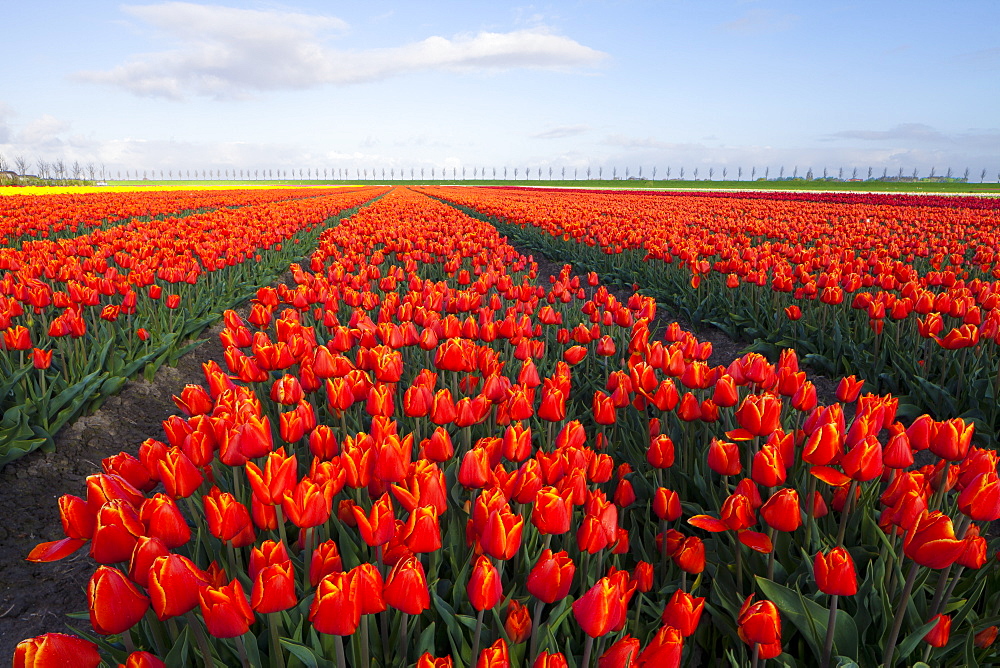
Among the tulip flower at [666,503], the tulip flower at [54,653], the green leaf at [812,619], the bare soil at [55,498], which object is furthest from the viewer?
the bare soil at [55,498]

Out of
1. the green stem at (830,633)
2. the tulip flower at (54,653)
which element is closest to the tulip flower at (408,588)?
the tulip flower at (54,653)

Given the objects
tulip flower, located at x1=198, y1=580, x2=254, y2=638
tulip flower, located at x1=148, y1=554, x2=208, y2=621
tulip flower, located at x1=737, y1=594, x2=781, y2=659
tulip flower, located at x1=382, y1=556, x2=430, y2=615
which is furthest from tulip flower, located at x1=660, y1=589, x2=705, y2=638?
tulip flower, located at x1=148, y1=554, x2=208, y2=621

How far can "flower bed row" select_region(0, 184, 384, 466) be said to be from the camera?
4.42m

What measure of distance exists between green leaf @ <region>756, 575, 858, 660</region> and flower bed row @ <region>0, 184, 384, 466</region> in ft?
15.1

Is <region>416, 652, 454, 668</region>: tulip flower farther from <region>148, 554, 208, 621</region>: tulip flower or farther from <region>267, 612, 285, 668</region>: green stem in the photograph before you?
<region>148, 554, 208, 621</region>: tulip flower

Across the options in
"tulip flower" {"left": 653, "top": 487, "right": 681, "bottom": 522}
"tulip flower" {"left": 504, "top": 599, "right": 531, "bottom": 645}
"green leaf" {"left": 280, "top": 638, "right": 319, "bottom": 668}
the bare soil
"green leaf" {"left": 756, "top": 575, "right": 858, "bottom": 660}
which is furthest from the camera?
the bare soil

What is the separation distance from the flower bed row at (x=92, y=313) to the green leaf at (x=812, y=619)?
460 centimetres

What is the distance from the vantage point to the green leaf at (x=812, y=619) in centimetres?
195

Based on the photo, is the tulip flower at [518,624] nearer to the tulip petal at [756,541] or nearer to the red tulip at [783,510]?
the tulip petal at [756,541]

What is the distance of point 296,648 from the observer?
1.72m

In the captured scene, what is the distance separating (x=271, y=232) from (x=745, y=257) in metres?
8.33

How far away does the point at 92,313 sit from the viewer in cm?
650

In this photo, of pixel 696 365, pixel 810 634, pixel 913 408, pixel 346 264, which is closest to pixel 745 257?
pixel 913 408

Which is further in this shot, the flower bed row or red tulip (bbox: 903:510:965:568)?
the flower bed row
